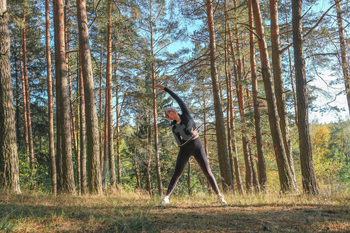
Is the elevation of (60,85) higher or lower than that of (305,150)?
higher

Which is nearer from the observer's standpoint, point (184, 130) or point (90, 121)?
point (184, 130)

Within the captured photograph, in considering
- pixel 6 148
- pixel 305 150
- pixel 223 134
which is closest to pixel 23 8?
pixel 6 148

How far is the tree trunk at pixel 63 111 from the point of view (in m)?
7.34

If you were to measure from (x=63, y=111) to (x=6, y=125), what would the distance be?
152 cm

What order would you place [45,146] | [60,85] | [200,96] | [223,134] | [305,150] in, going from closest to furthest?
1. [305,150]
2. [60,85]
3. [223,134]
4. [200,96]
5. [45,146]

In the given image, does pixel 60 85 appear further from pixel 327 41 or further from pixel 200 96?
pixel 200 96

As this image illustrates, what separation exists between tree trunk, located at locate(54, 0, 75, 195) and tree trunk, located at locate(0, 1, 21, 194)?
48.3 inches

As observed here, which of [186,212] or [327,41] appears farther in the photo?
[327,41]

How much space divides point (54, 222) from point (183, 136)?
8.84 feet

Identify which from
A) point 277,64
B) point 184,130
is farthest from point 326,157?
point 184,130

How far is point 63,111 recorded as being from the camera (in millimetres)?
7570

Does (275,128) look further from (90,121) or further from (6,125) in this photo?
(6,125)

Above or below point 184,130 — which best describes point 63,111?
above

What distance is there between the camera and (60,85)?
302 inches
